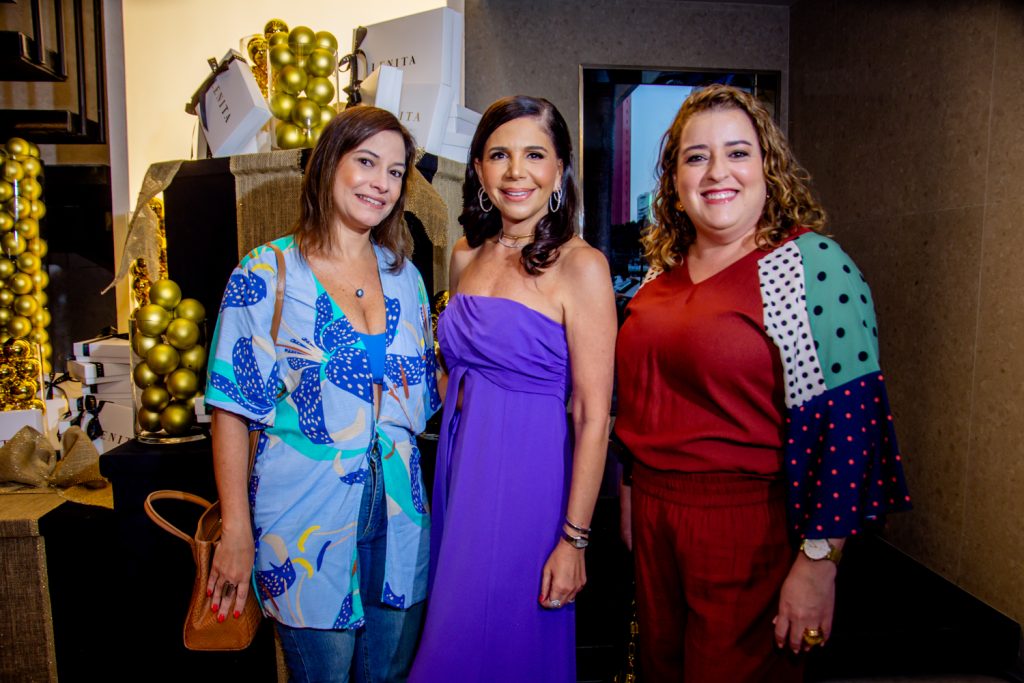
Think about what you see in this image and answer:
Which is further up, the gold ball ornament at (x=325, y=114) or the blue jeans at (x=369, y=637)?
the gold ball ornament at (x=325, y=114)

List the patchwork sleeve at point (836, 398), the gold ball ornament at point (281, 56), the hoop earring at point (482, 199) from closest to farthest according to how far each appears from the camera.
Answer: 1. the patchwork sleeve at point (836, 398)
2. the hoop earring at point (482, 199)
3. the gold ball ornament at point (281, 56)

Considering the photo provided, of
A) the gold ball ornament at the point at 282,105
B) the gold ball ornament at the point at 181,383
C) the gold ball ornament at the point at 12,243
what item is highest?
the gold ball ornament at the point at 282,105

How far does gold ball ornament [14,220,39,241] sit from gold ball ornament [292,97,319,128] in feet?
A: 4.03

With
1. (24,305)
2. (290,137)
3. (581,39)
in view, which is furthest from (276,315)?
(581,39)

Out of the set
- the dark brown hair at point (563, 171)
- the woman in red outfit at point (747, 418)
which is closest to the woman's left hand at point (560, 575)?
the woman in red outfit at point (747, 418)

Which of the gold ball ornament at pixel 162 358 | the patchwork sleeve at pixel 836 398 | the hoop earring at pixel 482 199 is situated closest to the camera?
the patchwork sleeve at pixel 836 398

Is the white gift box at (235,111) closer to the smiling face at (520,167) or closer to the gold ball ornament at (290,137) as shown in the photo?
the gold ball ornament at (290,137)

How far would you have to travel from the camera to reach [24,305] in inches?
99.8

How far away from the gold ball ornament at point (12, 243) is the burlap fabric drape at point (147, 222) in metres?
0.81

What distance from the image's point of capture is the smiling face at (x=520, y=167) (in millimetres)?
1390

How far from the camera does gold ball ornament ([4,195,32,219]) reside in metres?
2.50

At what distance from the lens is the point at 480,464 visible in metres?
1.36

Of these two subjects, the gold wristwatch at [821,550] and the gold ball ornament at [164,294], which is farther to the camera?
Answer: the gold ball ornament at [164,294]

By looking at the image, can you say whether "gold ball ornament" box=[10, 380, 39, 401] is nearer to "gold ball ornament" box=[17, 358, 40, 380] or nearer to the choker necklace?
"gold ball ornament" box=[17, 358, 40, 380]
